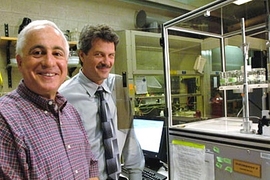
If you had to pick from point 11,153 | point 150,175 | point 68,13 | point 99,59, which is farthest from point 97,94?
point 68,13

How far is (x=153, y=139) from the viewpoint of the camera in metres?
2.03

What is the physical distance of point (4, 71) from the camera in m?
2.78

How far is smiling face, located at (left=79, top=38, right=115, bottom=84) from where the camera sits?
1.33 m

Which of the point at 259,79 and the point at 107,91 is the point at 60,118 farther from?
the point at 259,79

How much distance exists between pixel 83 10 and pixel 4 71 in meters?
1.34

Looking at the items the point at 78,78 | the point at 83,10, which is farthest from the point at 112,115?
the point at 83,10

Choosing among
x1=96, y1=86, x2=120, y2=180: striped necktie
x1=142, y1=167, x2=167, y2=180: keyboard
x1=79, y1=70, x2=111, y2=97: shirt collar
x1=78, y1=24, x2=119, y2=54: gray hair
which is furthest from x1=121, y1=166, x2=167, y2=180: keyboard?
x1=78, y1=24, x2=119, y2=54: gray hair

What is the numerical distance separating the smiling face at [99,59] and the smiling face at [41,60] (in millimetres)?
353

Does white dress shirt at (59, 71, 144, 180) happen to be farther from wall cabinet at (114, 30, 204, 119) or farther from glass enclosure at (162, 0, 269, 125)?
wall cabinet at (114, 30, 204, 119)

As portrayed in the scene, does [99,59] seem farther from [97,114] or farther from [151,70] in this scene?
[151,70]

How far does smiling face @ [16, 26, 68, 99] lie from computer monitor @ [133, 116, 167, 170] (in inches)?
44.4

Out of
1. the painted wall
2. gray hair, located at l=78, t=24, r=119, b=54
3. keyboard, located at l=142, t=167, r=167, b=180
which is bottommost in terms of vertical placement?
keyboard, located at l=142, t=167, r=167, b=180

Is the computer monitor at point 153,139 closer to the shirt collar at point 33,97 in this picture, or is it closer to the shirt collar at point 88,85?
the shirt collar at point 88,85

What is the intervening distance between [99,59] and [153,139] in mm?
969
